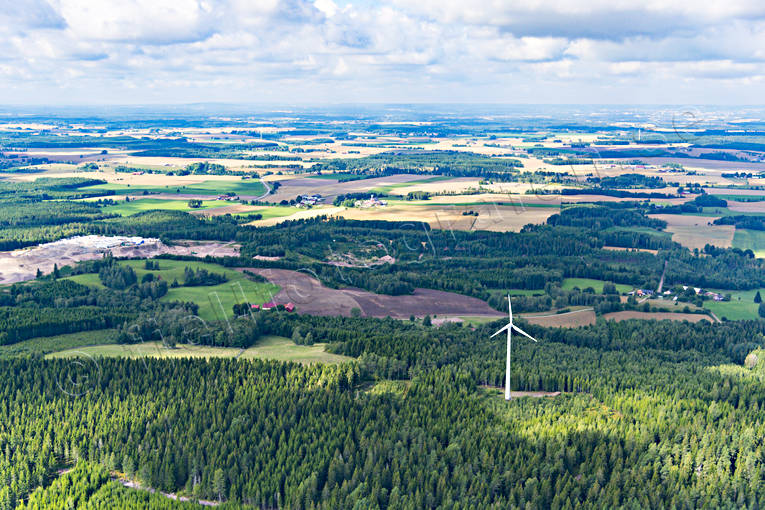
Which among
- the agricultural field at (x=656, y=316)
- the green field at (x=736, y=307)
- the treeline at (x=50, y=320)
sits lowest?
the green field at (x=736, y=307)

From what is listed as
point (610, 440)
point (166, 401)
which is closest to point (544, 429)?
point (610, 440)

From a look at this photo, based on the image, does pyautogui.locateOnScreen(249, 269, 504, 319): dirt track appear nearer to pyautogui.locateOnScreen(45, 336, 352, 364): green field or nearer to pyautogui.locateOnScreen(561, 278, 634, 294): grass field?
pyautogui.locateOnScreen(45, 336, 352, 364): green field

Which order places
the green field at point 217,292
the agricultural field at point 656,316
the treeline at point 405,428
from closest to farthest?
the treeline at point 405,428 < the agricultural field at point 656,316 < the green field at point 217,292

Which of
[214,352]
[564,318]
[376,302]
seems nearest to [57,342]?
[214,352]

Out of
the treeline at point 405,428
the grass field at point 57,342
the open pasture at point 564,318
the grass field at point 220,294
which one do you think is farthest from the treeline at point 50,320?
the open pasture at point 564,318

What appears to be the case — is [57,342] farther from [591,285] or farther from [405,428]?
[591,285]

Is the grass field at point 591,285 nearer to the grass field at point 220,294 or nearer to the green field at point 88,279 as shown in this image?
the grass field at point 220,294
